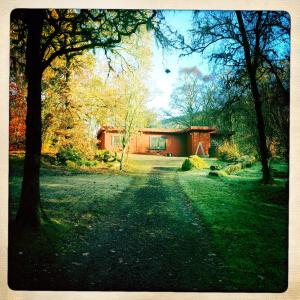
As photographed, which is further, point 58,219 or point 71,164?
point 71,164

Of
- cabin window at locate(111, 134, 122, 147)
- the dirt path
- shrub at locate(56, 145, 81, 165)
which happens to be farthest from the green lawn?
cabin window at locate(111, 134, 122, 147)

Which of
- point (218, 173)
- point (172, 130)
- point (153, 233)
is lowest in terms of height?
point (153, 233)

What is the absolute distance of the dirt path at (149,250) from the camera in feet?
8.84

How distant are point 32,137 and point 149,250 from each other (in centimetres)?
174

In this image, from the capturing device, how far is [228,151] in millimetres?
3045

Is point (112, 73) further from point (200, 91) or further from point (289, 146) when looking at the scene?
point (289, 146)

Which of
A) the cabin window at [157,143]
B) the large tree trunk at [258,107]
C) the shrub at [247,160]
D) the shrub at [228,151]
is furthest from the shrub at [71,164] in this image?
the large tree trunk at [258,107]

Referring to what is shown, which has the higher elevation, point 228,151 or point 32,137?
point 32,137

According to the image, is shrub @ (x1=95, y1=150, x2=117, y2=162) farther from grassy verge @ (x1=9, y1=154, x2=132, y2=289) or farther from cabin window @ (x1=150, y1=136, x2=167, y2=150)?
cabin window @ (x1=150, y1=136, x2=167, y2=150)

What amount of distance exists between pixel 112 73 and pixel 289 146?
6.93ft

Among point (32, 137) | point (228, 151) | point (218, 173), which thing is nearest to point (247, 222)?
point (218, 173)

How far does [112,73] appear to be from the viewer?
305 cm

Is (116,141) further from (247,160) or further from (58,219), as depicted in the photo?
(247,160)

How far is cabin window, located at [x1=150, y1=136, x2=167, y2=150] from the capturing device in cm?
311
